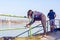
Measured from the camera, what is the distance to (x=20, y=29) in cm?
988

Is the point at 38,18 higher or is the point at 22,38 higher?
the point at 38,18

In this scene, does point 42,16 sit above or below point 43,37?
above

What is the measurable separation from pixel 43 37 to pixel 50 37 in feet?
1.13

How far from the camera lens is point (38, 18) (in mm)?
9203

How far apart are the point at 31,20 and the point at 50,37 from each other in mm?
1096

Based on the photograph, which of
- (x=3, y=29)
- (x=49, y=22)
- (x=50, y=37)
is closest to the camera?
(x=3, y=29)

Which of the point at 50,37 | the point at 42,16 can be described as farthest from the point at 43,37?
the point at 42,16

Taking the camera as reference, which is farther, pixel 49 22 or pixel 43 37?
pixel 49 22

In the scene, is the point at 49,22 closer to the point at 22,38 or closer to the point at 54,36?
the point at 54,36

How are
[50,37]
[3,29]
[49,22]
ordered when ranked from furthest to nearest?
1. [49,22]
2. [50,37]
3. [3,29]

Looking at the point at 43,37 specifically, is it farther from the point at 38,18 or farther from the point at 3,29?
the point at 3,29

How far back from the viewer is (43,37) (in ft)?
31.2

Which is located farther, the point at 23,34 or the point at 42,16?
the point at 23,34

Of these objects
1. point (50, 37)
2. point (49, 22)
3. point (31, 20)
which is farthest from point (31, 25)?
point (49, 22)
